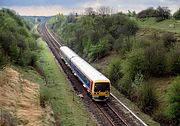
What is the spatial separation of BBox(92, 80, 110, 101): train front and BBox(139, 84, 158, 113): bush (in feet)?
14.5

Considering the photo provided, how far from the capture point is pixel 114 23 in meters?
72.2

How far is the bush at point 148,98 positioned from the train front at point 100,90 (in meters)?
4.43

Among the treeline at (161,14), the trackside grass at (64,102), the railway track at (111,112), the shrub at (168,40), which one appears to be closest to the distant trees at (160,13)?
the treeline at (161,14)

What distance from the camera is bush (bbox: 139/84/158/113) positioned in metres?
34.3

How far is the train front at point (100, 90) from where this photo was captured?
37.2 meters

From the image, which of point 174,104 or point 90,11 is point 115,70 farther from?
point 90,11

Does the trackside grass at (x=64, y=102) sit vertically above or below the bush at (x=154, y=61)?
below

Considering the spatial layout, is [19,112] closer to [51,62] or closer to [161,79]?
[161,79]

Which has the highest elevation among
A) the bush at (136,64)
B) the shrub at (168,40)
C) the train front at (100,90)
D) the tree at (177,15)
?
the tree at (177,15)

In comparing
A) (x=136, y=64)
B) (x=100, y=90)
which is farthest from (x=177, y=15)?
(x=100, y=90)

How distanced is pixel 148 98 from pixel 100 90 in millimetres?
5541

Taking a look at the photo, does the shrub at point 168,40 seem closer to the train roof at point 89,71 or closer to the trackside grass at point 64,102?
the train roof at point 89,71

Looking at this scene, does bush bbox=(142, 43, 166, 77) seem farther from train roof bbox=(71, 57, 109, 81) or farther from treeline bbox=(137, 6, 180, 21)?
treeline bbox=(137, 6, 180, 21)

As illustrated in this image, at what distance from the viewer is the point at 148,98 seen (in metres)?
34.4
